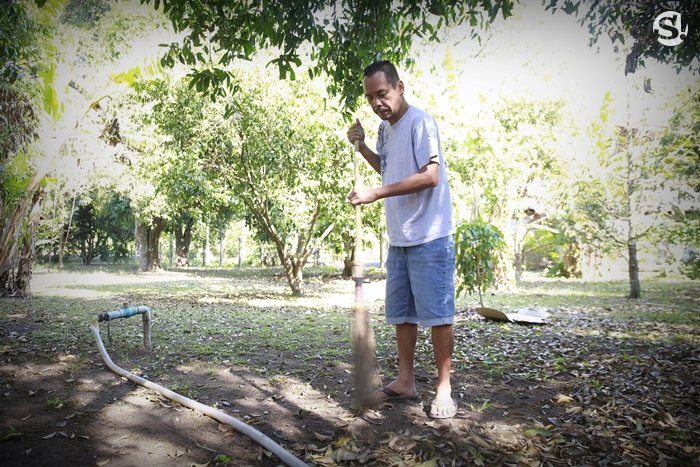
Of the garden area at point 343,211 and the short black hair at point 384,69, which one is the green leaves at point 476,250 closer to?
the garden area at point 343,211

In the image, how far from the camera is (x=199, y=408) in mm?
2523

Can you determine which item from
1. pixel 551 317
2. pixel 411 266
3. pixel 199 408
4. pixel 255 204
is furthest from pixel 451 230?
pixel 255 204

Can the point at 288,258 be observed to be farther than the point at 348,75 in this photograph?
Yes

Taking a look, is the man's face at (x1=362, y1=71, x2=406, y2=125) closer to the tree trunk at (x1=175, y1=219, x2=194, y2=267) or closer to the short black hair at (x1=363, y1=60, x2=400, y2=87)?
the short black hair at (x1=363, y1=60, x2=400, y2=87)

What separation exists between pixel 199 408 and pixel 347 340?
8.36ft

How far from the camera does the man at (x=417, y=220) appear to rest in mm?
2547

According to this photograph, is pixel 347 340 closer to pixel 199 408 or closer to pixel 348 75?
pixel 199 408

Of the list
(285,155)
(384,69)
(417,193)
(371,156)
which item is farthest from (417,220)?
(285,155)

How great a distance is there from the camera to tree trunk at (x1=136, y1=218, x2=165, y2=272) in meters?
21.5

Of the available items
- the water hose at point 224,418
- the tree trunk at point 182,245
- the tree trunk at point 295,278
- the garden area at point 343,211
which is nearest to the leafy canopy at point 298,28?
the garden area at point 343,211

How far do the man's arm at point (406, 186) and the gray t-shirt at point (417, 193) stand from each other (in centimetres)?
8

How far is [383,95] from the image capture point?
268 centimetres

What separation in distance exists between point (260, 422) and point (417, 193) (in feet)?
5.38

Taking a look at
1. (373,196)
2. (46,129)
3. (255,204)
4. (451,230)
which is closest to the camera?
(373,196)
